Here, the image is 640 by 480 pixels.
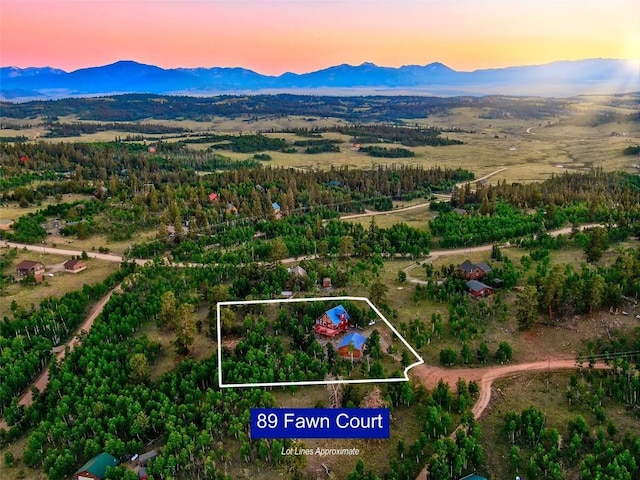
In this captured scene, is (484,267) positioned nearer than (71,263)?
Yes

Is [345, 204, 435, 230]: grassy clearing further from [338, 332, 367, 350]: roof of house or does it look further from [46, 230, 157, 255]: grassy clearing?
[338, 332, 367, 350]: roof of house

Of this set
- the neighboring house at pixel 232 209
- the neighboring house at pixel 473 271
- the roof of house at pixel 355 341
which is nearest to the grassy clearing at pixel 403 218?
the neighboring house at pixel 232 209

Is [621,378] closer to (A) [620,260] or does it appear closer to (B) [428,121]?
(A) [620,260]

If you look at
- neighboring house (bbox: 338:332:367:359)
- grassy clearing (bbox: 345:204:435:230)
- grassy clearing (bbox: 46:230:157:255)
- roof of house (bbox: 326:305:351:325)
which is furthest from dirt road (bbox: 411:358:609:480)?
grassy clearing (bbox: 46:230:157:255)

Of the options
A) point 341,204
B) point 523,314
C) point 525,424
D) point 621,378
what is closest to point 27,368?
point 525,424

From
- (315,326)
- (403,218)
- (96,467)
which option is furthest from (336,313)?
(403,218)

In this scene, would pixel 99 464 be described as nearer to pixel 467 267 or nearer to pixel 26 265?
pixel 26 265
